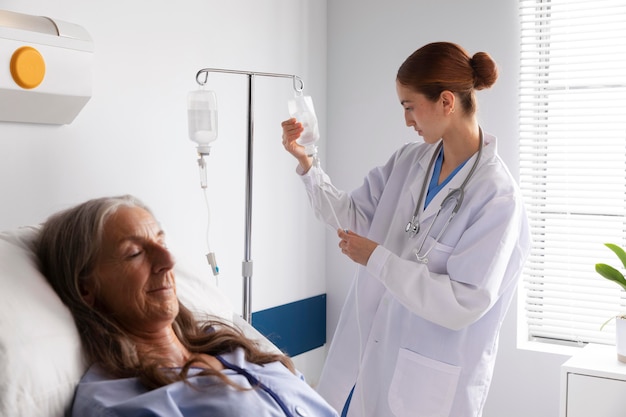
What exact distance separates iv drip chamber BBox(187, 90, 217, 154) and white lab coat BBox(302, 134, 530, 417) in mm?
354

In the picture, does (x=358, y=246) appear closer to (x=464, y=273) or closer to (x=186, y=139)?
(x=464, y=273)

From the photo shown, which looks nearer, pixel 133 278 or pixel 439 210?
pixel 133 278

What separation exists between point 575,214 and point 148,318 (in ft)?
6.24

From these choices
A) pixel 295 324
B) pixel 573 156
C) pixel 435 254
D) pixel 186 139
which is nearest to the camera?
pixel 435 254

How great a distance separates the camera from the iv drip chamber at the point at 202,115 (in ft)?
6.72

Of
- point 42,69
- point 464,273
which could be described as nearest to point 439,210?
point 464,273

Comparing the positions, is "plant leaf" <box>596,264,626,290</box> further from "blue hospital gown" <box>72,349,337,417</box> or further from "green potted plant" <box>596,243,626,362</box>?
"blue hospital gown" <box>72,349,337,417</box>

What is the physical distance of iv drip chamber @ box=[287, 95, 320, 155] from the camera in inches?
83.8

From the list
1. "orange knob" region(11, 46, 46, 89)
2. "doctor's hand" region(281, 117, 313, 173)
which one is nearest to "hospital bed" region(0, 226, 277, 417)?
"orange knob" region(11, 46, 46, 89)

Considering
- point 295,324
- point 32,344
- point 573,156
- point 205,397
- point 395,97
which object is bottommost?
point 295,324

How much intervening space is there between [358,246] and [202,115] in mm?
560

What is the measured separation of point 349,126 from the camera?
3250mm

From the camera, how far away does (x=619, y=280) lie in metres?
2.53

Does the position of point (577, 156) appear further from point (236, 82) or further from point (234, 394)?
point (234, 394)
